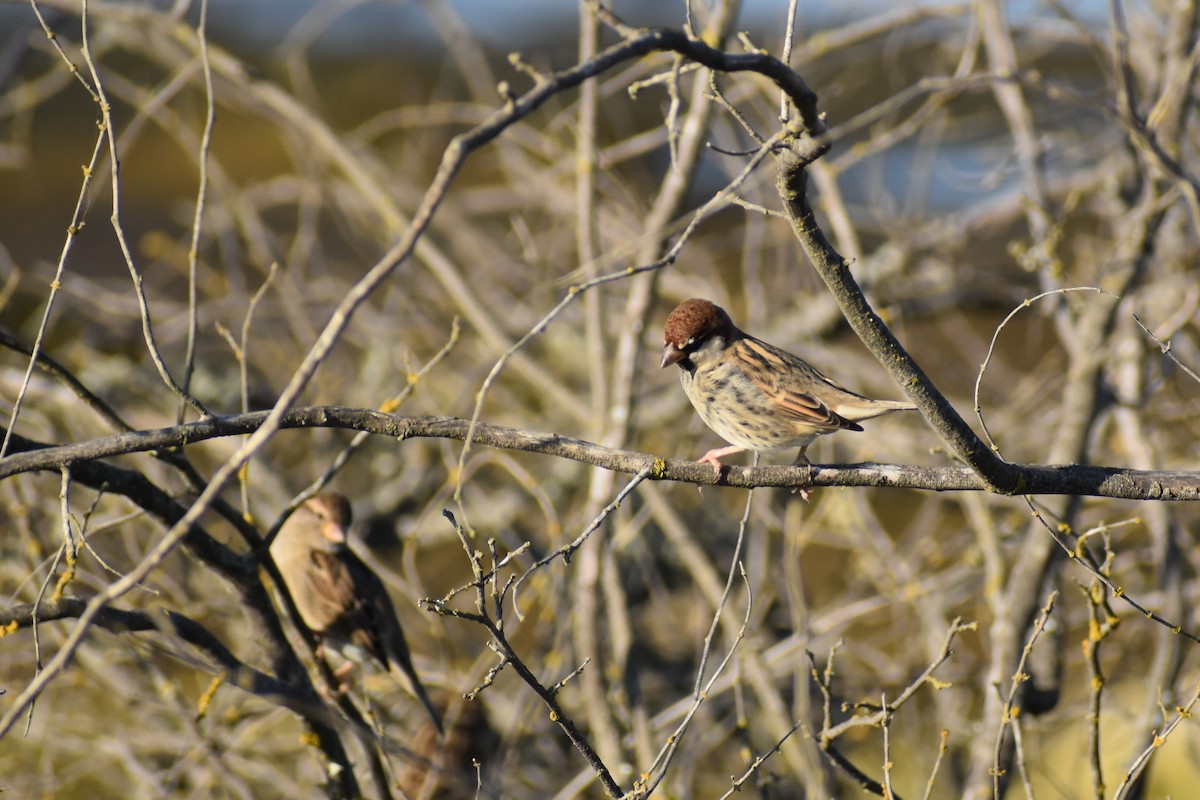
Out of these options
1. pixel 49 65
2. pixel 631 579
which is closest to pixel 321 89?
pixel 49 65

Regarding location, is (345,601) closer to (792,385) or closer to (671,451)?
(792,385)

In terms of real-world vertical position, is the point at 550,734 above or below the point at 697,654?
below

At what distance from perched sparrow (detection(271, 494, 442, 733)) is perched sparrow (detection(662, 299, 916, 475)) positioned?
1.70m

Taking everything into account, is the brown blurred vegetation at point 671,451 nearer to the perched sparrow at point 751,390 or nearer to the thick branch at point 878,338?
the perched sparrow at point 751,390

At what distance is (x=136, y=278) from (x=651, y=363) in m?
4.70

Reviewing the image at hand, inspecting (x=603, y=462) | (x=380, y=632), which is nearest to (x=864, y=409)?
(x=603, y=462)

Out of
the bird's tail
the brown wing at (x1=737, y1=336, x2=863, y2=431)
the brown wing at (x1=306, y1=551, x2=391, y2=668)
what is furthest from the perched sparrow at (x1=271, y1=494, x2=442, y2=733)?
the bird's tail

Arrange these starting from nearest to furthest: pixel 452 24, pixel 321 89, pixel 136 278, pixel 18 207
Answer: pixel 136 278 < pixel 452 24 < pixel 18 207 < pixel 321 89

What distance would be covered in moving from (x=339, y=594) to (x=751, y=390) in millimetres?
2093

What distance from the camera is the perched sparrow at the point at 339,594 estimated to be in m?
4.67

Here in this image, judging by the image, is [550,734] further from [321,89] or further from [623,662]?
[321,89]

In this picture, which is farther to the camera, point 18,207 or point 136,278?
point 18,207

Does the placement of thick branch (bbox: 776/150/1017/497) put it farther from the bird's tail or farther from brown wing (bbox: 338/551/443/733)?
brown wing (bbox: 338/551/443/733)

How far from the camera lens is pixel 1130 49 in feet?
20.0
